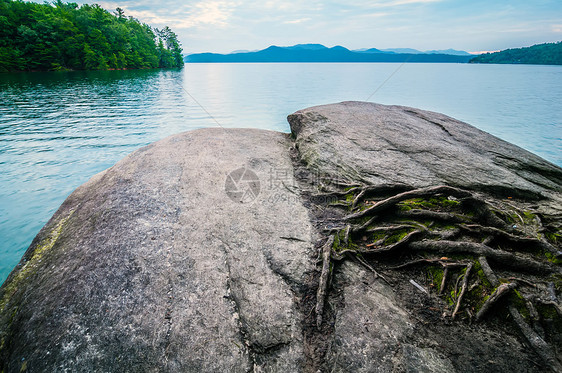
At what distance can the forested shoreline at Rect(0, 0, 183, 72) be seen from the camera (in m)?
52.6

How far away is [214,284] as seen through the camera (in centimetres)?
363

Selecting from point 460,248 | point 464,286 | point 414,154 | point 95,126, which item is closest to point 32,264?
point 464,286

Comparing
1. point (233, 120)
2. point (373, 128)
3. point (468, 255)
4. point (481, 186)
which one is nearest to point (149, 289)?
point (468, 255)

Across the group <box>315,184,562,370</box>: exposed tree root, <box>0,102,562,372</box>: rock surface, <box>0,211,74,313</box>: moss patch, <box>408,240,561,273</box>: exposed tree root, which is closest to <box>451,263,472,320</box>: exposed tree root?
<box>315,184,562,370</box>: exposed tree root

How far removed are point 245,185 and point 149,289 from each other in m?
3.25

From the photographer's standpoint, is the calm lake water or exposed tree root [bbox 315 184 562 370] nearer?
exposed tree root [bbox 315 184 562 370]

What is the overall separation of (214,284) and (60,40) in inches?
3255

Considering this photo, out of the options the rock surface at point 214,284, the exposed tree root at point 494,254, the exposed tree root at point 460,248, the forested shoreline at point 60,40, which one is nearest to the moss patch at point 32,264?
the rock surface at point 214,284

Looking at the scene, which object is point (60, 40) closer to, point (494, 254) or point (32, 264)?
point (32, 264)

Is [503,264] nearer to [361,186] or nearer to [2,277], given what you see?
[361,186]

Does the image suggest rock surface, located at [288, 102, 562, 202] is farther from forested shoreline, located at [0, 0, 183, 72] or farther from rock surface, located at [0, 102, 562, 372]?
forested shoreline, located at [0, 0, 183, 72]

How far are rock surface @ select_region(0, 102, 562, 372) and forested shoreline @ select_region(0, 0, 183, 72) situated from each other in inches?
2802

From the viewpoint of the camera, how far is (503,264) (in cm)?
371

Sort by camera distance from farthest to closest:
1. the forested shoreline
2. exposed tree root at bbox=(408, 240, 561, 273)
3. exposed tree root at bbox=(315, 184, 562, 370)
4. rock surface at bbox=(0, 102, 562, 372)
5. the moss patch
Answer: the forested shoreline, the moss patch, exposed tree root at bbox=(408, 240, 561, 273), exposed tree root at bbox=(315, 184, 562, 370), rock surface at bbox=(0, 102, 562, 372)
